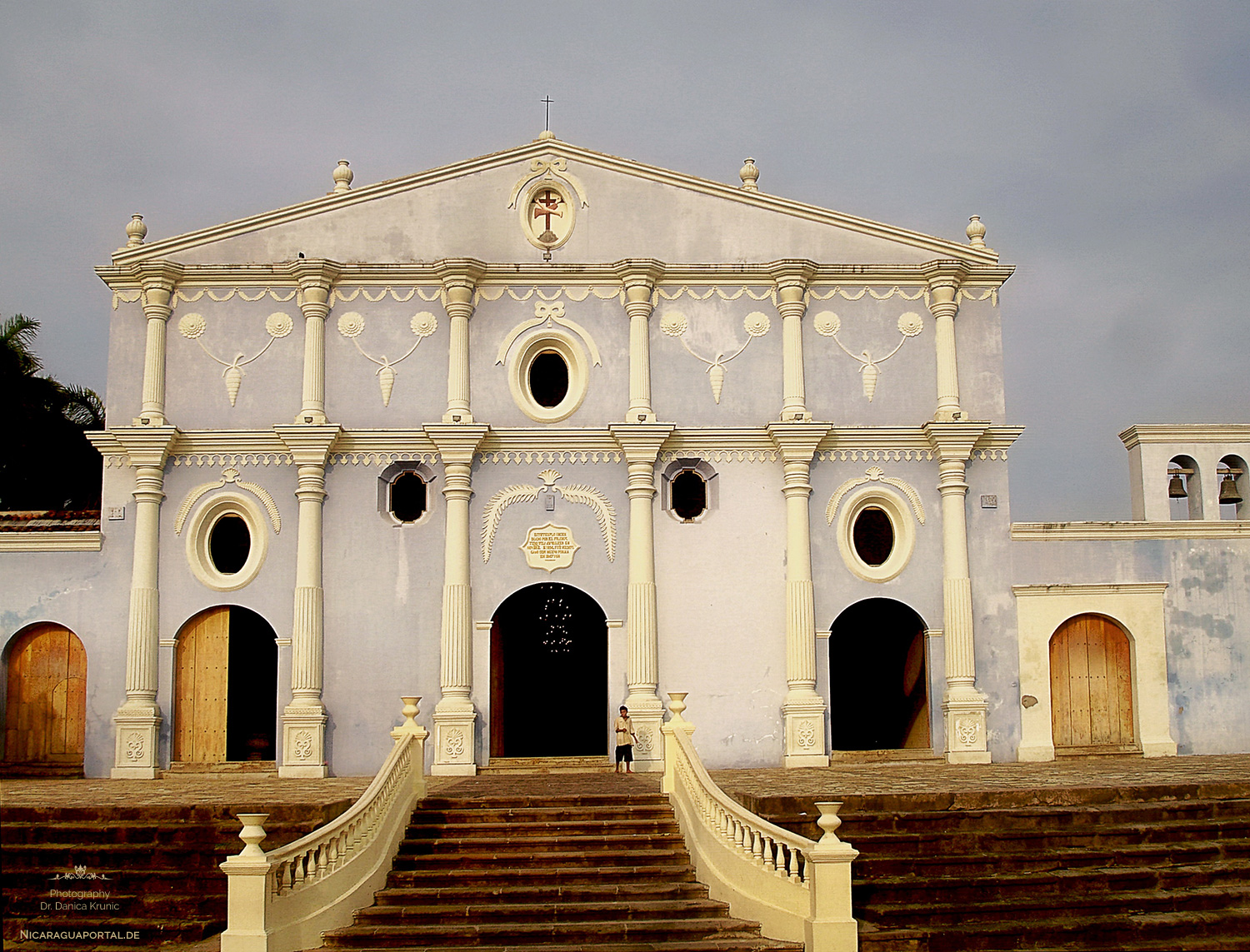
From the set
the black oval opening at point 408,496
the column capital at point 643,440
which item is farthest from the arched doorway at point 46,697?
the column capital at point 643,440

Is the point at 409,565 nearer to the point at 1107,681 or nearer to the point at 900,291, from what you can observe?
the point at 900,291

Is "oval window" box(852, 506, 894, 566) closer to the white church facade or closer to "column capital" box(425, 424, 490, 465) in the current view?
the white church facade

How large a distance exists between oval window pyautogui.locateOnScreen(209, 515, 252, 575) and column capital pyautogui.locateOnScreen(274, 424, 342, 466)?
1531mm

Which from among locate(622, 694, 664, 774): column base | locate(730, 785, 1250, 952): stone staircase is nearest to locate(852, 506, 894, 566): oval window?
locate(622, 694, 664, 774): column base

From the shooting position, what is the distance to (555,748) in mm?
24812

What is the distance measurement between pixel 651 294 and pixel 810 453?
351 cm

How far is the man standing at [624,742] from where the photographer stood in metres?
18.8

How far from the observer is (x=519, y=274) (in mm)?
21250

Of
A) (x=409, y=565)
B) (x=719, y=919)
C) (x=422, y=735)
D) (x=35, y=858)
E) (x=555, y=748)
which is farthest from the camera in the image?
(x=555, y=748)

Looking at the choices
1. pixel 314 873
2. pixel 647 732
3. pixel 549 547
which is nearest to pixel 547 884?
pixel 314 873

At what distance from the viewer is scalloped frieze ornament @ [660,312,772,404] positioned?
21.3 metres

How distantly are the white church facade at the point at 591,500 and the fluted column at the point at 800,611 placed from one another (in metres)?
0.05

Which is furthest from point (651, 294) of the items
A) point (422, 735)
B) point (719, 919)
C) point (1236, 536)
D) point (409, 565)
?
point (719, 919)

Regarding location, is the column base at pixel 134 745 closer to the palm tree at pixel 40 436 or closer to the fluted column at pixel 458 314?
the fluted column at pixel 458 314
